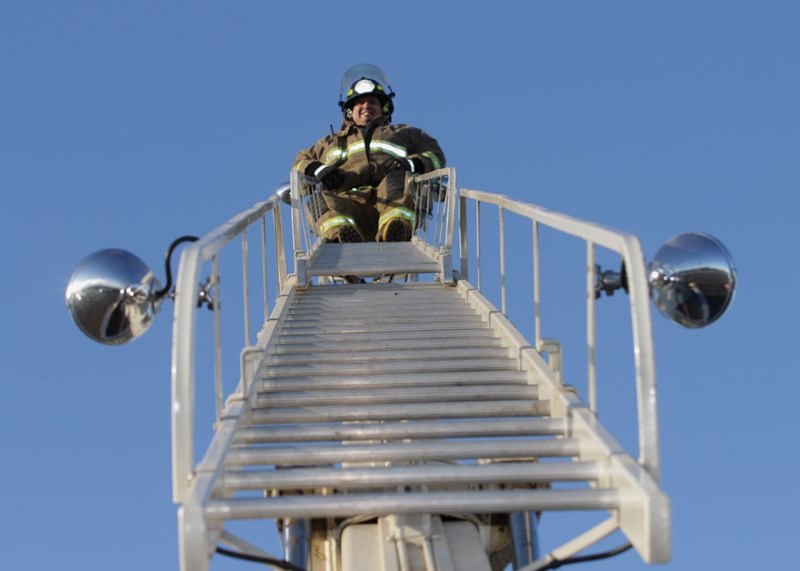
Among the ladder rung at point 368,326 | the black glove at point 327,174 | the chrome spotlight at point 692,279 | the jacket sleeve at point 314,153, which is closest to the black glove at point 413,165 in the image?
the black glove at point 327,174

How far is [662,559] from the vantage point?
3584mm

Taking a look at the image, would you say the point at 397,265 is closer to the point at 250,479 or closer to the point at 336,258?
the point at 336,258

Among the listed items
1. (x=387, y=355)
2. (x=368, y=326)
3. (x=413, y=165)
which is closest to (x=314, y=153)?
(x=413, y=165)

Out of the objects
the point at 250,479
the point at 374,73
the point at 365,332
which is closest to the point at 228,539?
the point at 250,479

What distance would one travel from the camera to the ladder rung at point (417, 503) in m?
3.71

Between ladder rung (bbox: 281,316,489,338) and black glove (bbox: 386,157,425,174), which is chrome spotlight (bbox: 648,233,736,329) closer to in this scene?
ladder rung (bbox: 281,316,489,338)

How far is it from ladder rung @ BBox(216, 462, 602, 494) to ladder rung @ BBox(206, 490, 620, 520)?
13 cm

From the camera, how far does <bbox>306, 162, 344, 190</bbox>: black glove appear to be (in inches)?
384

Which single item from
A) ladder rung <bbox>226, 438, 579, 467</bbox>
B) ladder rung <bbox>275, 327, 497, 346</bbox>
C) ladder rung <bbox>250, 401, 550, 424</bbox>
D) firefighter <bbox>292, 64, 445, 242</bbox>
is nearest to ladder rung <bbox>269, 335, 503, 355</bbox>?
ladder rung <bbox>275, 327, 497, 346</bbox>

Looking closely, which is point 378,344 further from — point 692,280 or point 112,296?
point 692,280

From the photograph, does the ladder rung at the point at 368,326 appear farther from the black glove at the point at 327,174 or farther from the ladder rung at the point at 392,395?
the black glove at the point at 327,174

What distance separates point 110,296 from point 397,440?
1.35 metres

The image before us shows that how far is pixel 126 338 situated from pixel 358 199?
19.6ft

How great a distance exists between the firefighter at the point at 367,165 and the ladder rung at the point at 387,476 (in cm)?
536
